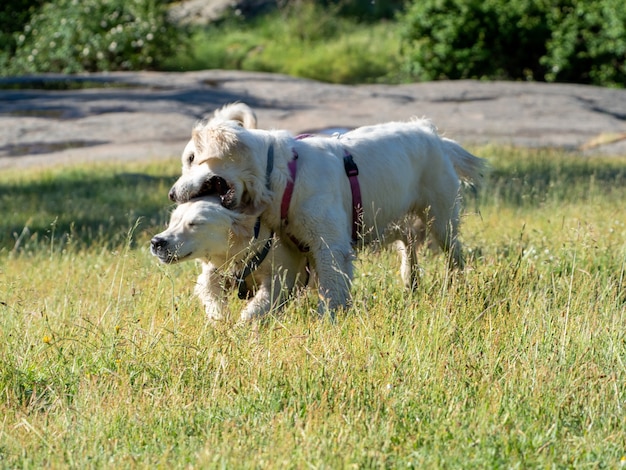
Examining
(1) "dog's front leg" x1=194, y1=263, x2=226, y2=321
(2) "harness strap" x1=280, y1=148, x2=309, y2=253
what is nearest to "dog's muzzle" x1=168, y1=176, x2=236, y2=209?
(2) "harness strap" x1=280, y1=148, x2=309, y2=253

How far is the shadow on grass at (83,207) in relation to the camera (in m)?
8.98

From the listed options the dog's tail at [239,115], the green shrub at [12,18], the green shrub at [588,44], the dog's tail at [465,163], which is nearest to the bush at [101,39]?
the green shrub at [12,18]

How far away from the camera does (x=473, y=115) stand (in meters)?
17.1

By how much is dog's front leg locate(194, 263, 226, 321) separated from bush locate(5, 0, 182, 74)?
18644 millimetres

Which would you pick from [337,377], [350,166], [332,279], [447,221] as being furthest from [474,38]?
[337,377]

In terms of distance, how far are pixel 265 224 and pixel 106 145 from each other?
10189 millimetres

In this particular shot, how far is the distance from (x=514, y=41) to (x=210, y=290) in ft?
57.6

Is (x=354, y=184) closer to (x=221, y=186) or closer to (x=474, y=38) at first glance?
(x=221, y=186)

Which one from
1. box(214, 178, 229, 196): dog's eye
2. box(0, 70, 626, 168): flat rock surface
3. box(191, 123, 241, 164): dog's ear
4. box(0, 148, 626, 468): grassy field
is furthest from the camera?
box(0, 70, 626, 168): flat rock surface

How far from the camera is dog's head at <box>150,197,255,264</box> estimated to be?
5262 millimetres

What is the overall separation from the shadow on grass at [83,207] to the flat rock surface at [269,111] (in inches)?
80.1

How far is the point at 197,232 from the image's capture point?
5.32 metres

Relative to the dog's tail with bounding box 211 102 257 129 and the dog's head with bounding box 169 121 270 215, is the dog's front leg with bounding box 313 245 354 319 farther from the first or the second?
the dog's tail with bounding box 211 102 257 129

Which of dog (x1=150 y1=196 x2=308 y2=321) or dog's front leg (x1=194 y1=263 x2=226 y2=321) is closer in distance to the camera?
dog (x1=150 y1=196 x2=308 y2=321)
